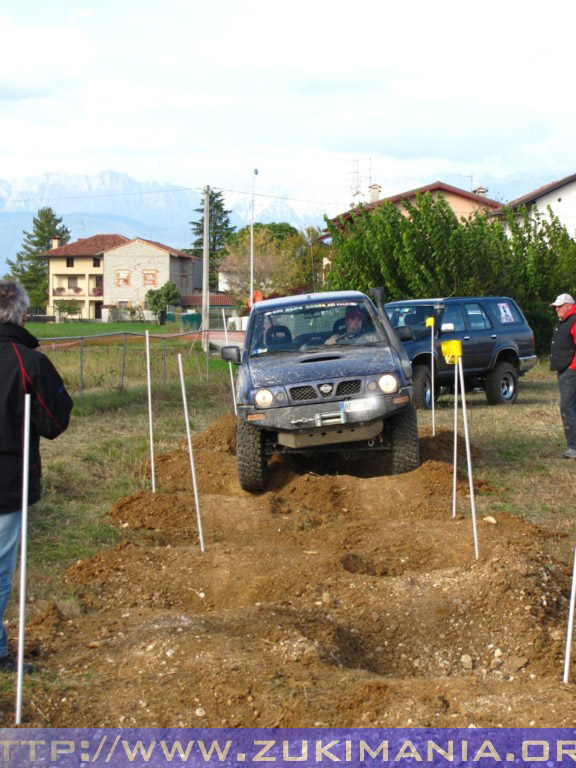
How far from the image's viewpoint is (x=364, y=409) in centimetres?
1001

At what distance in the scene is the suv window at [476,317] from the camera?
19172mm

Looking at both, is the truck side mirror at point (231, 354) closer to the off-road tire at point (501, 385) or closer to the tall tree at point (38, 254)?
the off-road tire at point (501, 385)

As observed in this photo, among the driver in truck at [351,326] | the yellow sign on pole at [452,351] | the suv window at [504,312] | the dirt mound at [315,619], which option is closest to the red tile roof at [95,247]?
the suv window at [504,312]

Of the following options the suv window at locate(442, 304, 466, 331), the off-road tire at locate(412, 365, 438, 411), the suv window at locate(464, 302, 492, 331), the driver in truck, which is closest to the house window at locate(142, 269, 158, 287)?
the suv window at locate(464, 302, 492, 331)

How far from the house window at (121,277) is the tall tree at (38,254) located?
50.2 feet

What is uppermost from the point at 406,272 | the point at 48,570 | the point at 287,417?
the point at 406,272

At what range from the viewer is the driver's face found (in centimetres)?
1134

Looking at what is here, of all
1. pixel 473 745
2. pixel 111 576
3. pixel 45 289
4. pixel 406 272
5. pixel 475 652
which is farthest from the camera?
pixel 45 289

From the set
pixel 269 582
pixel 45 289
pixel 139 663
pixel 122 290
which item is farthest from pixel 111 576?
pixel 45 289

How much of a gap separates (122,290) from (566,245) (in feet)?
259

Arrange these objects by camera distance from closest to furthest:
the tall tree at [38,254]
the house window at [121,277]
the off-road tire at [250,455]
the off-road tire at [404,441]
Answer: the off-road tire at [250,455] → the off-road tire at [404,441] → the house window at [121,277] → the tall tree at [38,254]

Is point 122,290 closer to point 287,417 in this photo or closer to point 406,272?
point 406,272

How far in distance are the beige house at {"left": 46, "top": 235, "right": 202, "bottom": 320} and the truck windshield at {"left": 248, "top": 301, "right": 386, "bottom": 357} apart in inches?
3551

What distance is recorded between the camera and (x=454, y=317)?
1906 centimetres
